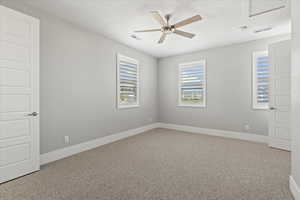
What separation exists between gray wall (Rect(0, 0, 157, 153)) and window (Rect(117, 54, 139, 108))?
0.64 feet

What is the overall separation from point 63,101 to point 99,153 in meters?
1.32

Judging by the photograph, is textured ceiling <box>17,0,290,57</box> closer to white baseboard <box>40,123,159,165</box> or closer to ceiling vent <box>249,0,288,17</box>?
ceiling vent <box>249,0,288,17</box>

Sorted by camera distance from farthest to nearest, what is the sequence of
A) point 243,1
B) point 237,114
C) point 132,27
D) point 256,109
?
1. point 237,114
2. point 256,109
3. point 132,27
4. point 243,1

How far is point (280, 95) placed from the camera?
335 cm

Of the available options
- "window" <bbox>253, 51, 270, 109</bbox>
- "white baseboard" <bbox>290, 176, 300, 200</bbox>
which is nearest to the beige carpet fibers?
"white baseboard" <bbox>290, 176, 300, 200</bbox>

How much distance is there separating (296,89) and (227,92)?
2.89 meters

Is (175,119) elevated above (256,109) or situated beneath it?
situated beneath

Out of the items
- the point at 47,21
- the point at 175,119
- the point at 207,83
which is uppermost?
the point at 47,21

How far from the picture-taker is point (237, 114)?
14.1ft

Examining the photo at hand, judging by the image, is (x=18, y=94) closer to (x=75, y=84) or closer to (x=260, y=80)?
(x=75, y=84)

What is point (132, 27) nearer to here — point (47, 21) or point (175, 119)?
point (47, 21)

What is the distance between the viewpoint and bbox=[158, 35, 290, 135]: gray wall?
407 centimetres

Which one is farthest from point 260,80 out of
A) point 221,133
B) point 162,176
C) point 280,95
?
point 162,176

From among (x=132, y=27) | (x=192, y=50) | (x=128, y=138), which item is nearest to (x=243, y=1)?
(x=132, y=27)
